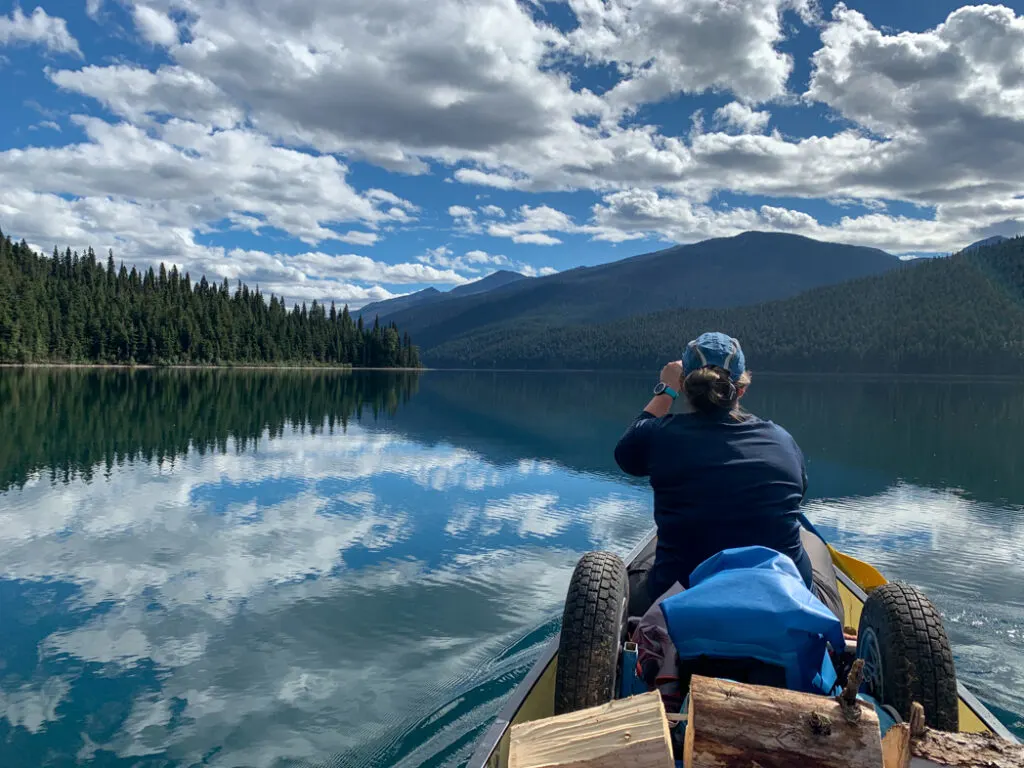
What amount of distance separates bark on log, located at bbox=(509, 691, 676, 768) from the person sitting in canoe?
1.60m

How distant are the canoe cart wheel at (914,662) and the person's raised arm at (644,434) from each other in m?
1.54

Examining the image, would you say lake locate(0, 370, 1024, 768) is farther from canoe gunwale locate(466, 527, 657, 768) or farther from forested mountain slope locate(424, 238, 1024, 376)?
forested mountain slope locate(424, 238, 1024, 376)

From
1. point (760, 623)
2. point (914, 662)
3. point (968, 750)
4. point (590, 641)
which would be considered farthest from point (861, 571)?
point (968, 750)

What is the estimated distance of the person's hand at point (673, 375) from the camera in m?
4.70

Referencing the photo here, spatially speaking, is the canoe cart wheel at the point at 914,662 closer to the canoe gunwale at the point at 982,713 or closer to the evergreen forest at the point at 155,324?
the canoe gunwale at the point at 982,713

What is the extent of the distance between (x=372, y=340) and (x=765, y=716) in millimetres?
148077

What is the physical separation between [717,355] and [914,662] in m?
1.99

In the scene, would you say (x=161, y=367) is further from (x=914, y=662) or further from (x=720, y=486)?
(x=914, y=662)

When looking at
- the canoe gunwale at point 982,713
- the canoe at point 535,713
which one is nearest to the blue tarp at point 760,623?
the canoe at point 535,713

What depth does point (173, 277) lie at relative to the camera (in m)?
141

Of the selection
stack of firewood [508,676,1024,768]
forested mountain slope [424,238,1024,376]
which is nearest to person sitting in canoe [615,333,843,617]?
stack of firewood [508,676,1024,768]

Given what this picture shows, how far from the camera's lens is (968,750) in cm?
239

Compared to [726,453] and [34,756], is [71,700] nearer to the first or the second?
[34,756]

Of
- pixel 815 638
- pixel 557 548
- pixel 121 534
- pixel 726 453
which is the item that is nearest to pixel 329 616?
pixel 557 548
